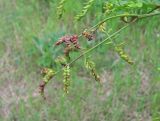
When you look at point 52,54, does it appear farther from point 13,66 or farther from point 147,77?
point 147,77

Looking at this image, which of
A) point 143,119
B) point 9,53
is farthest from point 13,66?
point 143,119

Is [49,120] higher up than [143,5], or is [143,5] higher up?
[143,5]

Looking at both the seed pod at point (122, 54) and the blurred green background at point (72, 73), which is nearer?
the seed pod at point (122, 54)

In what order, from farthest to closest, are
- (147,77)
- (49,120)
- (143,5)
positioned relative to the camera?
(147,77), (49,120), (143,5)

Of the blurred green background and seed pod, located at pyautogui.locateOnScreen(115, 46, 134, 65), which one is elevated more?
seed pod, located at pyautogui.locateOnScreen(115, 46, 134, 65)

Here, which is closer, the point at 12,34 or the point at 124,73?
the point at 124,73

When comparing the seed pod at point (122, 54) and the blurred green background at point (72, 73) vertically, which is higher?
the seed pod at point (122, 54)

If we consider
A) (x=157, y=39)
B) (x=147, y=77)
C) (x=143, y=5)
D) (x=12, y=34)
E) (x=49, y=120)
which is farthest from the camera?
(x=12, y=34)

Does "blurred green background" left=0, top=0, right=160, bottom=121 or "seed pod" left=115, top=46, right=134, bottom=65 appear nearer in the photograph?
"seed pod" left=115, top=46, right=134, bottom=65
